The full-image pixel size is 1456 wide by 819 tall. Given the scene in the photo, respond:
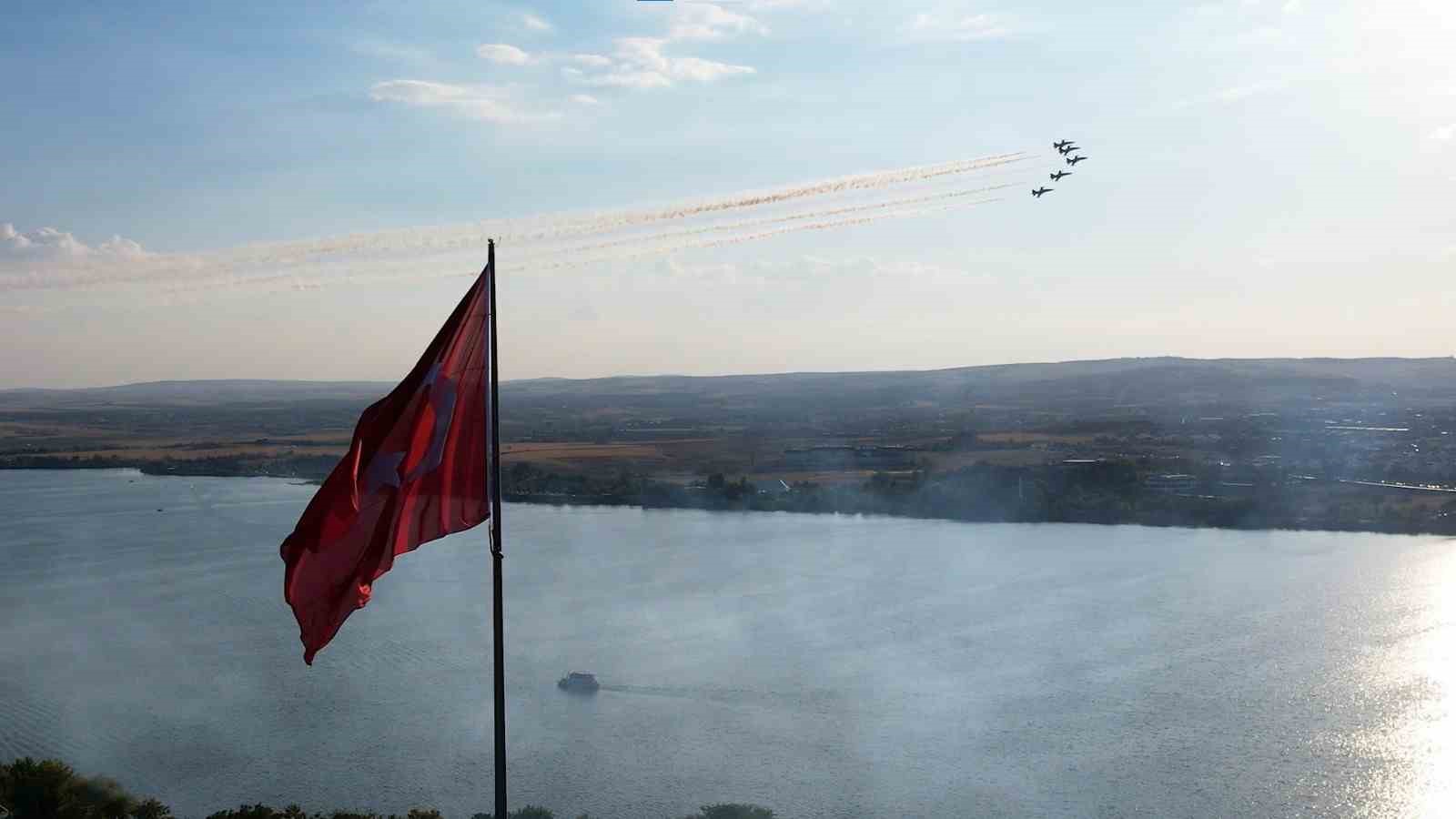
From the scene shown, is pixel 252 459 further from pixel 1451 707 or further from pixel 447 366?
pixel 447 366

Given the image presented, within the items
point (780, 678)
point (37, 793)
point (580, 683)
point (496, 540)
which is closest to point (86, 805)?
point (37, 793)

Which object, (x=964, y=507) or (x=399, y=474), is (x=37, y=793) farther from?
(x=964, y=507)

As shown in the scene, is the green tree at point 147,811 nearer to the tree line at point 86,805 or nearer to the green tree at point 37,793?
the tree line at point 86,805

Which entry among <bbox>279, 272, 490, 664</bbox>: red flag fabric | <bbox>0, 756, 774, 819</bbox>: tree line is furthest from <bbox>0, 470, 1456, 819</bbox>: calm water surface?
<bbox>279, 272, 490, 664</bbox>: red flag fabric

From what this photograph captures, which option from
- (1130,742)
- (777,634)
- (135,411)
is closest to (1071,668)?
(1130,742)

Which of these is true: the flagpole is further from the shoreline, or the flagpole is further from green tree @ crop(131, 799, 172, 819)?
the shoreline

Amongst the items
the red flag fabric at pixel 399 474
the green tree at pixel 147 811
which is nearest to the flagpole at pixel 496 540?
the red flag fabric at pixel 399 474
